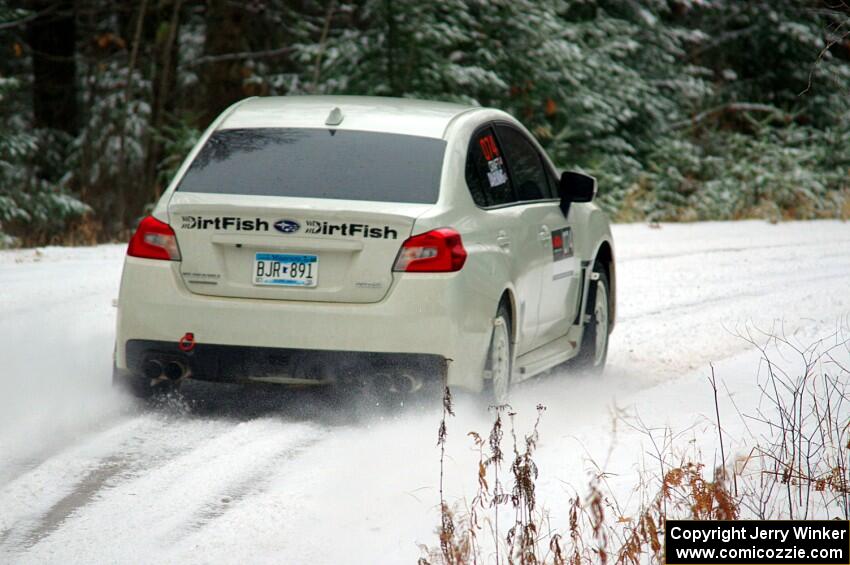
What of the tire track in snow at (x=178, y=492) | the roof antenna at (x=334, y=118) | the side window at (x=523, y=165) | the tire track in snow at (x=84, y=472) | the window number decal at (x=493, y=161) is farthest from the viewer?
the side window at (x=523, y=165)

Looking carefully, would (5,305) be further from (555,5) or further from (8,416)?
(555,5)

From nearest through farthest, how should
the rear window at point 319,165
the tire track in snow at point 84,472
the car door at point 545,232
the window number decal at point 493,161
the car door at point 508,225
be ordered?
1. the tire track in snow at point 84,472
2. the rear window at point 319,165
3. the car door at point 508,225
4. the window number decal at point 493,161
5. the car door at point 545,232

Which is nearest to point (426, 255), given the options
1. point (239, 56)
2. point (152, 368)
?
point (152, 368)

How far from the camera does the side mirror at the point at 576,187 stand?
8734 mm

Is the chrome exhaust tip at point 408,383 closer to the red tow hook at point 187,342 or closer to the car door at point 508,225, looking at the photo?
the car door at point 508,225

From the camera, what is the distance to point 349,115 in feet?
26.1

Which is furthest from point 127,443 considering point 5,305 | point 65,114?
point 65,114

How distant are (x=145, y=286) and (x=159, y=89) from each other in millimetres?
17063

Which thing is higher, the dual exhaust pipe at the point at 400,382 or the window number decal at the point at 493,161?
the window number decal at the point at 493,161

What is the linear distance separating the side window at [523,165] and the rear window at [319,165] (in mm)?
877

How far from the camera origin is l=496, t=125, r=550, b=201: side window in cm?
846

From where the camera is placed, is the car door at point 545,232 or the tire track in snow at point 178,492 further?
the car door at point 545,232

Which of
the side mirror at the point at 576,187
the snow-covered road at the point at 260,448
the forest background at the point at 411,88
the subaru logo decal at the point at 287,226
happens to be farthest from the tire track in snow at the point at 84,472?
the forest background at the point at 411,88

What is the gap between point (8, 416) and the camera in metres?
7.40
